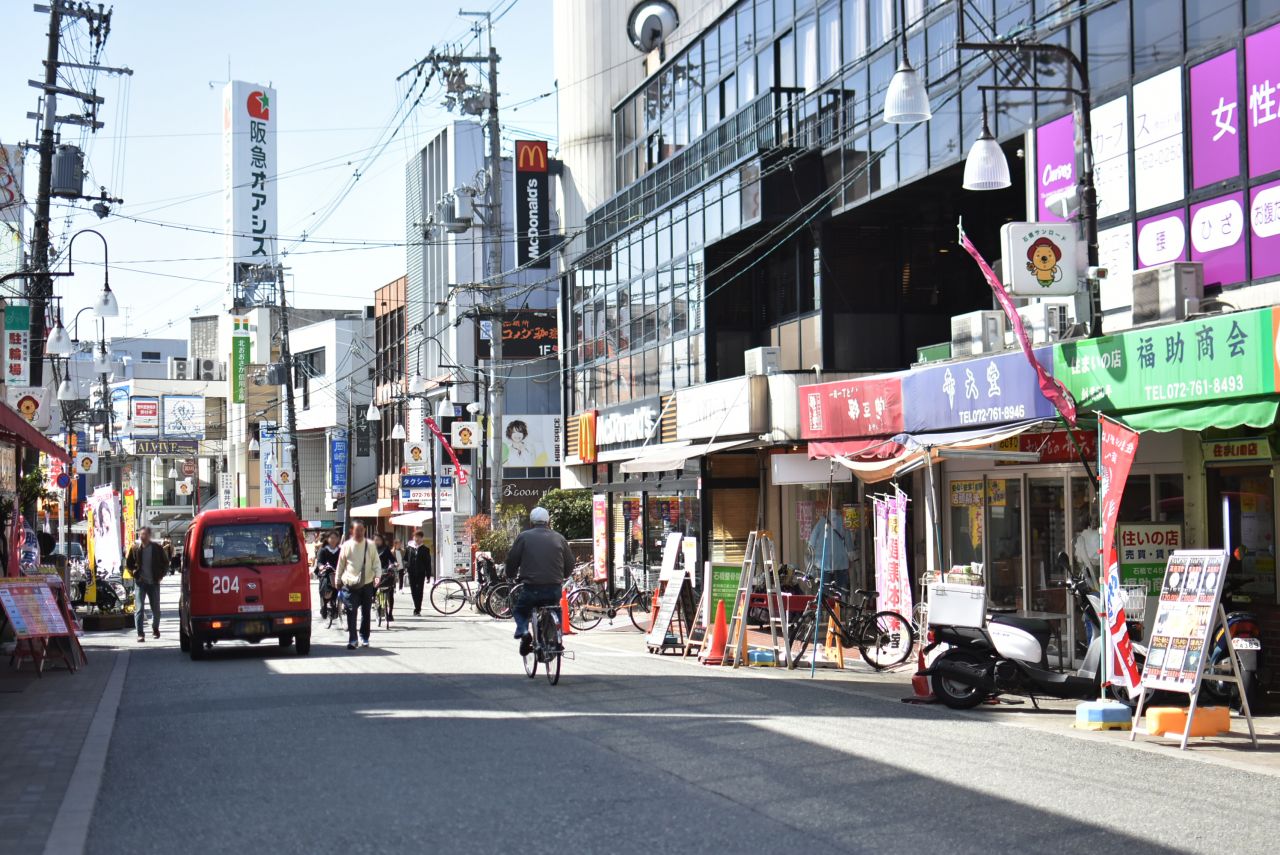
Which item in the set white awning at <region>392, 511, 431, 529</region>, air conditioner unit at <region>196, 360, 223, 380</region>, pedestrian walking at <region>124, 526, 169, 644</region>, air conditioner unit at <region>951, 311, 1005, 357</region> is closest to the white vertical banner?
air conditioner unit at <region>196, 360, 223, 380</region>

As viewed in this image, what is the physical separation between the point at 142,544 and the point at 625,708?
1411cm

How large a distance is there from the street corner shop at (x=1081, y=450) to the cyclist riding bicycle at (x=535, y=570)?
412 centimetres

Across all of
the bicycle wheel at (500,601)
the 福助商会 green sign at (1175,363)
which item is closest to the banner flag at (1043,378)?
the 福助商会 green sign at (1175,363)

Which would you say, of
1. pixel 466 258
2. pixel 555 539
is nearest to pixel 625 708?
pixel 555 539

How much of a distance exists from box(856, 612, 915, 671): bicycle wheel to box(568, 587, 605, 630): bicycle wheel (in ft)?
35.1

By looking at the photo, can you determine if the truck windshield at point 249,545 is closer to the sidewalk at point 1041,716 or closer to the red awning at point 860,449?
the sidewalk at point 1041,716

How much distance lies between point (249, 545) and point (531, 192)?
30.6 metres

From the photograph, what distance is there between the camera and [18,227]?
34781 millimetres

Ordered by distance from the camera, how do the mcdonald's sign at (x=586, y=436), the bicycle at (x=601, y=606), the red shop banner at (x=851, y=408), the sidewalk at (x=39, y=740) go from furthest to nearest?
the mcdonald's sign at (x=586, y=436) < the bicycle at (x=601, y=606) < the red shop banner at (x=851, y=408) < the sidewalk at (x=39, y=740)

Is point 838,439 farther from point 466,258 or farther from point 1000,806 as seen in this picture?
point 466,258

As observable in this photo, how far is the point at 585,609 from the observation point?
97.9 feet

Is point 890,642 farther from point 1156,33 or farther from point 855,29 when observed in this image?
point 855,29

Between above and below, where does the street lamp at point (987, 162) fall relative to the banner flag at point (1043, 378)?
above

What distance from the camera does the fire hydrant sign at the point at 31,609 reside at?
1872 centimetres
